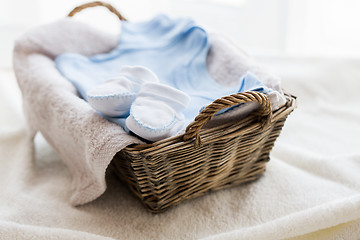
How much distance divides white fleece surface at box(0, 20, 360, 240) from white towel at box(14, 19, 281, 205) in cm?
6

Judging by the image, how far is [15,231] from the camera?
2.31 ft

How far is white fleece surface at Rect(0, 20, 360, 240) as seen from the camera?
2.47 feet

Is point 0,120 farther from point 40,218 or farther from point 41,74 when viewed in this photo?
point 40,218

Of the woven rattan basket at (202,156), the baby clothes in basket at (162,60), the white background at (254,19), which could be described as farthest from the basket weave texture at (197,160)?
the white background at (254,19)

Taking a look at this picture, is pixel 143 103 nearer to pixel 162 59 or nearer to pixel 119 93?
pixel 119 93

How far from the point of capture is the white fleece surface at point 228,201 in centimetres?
75

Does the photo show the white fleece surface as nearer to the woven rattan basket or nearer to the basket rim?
the woven rattan basket

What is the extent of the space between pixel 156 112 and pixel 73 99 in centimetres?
24

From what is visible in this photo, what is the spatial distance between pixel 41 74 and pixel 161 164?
449mm

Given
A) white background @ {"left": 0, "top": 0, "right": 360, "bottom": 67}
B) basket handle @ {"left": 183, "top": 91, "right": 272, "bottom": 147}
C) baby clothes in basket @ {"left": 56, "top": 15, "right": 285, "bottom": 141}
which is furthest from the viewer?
white background @ {"left": 0, "top": 0, "right": 360, "bottom": 67}

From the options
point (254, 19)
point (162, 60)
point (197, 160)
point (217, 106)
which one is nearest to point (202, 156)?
point (197, 160)

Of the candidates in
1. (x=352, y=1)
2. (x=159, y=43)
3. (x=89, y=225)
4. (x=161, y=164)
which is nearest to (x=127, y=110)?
(x=161, y=164)

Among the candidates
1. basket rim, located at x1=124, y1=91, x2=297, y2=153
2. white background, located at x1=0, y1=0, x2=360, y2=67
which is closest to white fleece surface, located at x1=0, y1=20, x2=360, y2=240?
basket rim, located at x1=124, y1=91, x2=297, y2=153

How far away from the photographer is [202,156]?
0.73 metres
